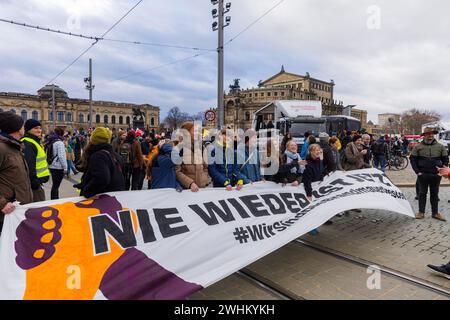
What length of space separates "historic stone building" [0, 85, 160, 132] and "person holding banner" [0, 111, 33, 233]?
3152 inches

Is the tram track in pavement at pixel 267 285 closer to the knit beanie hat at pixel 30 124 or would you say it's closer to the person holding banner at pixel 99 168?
the person holding banner at pixel 99 168

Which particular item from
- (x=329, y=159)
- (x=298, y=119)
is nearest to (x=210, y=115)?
(x=298, y=119)

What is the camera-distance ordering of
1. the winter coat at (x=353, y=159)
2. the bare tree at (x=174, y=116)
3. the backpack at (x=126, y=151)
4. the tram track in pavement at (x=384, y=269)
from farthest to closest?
the bare tree at (x=174, y=116) < the backpack at (x=126, y=151) < the winter coat at (x=353, y=159) < the tram track in pavement at (x=384, y=269)

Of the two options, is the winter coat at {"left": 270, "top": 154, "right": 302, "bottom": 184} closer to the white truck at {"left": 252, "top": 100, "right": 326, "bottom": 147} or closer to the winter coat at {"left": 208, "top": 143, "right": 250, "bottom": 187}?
the winter coat at {"left": 208, "top": 143, "right": 250, "bottom": 187}

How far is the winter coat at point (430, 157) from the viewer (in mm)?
7031

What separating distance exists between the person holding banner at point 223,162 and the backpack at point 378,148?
10.6 meters

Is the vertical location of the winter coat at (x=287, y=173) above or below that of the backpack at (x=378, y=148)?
below

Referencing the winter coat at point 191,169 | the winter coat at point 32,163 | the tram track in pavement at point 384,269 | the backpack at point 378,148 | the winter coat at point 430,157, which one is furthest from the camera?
the backpack at point 378,148

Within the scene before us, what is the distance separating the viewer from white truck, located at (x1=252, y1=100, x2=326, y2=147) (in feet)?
60.7

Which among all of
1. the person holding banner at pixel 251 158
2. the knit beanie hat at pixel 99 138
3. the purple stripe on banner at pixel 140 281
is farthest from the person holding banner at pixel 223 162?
the purple stripe on banner at pixel 140 281

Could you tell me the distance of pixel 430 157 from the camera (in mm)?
7074

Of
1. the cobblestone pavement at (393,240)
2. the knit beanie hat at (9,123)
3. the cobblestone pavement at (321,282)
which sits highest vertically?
the knit beanie hat at (9,123)

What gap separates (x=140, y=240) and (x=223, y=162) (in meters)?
2.52

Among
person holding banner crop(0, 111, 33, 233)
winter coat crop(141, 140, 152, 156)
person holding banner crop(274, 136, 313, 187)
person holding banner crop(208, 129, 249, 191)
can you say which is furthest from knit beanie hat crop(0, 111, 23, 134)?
winter coat crop(141, 140, 152, 156)
